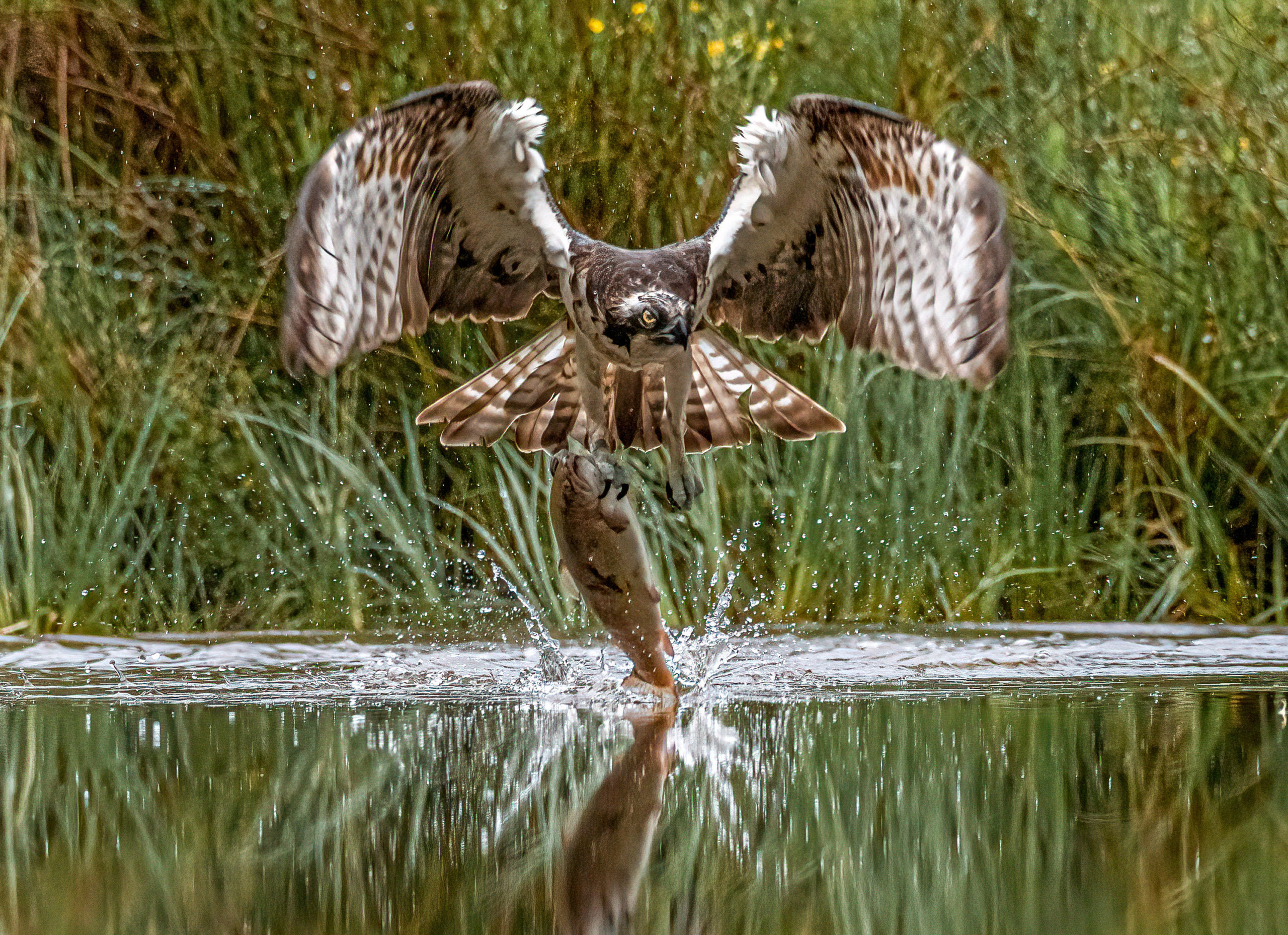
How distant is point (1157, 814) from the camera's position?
128 inches

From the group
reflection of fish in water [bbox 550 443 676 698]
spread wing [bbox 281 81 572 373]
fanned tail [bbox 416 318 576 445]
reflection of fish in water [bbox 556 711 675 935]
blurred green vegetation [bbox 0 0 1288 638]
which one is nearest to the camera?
reflection of fish in water [bbox 556 711 675 935]

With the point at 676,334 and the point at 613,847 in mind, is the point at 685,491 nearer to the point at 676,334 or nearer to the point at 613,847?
the point at 676,334

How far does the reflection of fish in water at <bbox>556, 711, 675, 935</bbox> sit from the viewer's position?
251 cm

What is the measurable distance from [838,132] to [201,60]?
3.48 m

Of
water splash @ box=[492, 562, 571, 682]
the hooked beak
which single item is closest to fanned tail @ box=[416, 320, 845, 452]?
the hooked beak

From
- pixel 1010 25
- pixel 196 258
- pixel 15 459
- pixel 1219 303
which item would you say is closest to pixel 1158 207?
pixel 1219 303

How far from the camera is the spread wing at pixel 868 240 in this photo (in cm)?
497

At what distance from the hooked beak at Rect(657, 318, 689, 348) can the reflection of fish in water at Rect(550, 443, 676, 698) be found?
482 mm

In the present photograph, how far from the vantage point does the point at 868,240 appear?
17.9 feet

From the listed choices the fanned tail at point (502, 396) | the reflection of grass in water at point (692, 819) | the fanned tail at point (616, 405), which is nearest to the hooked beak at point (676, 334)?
the fanned tail at point (616, 405)

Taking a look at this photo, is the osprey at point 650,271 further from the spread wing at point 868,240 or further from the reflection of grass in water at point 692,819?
the reflection of grass in water at point 692,819

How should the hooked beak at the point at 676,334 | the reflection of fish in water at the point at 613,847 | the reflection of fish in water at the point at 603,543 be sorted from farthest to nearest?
the hooked beak at the point at 676,334 < the reflection of fish in water at the point at 603,543 < the reflection of fish in water at the point at 613,847

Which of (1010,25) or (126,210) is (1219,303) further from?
(126,210)

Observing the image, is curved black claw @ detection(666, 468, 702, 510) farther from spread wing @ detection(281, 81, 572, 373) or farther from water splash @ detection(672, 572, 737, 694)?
spread wing @ detection(281, 81, 572, 373)
